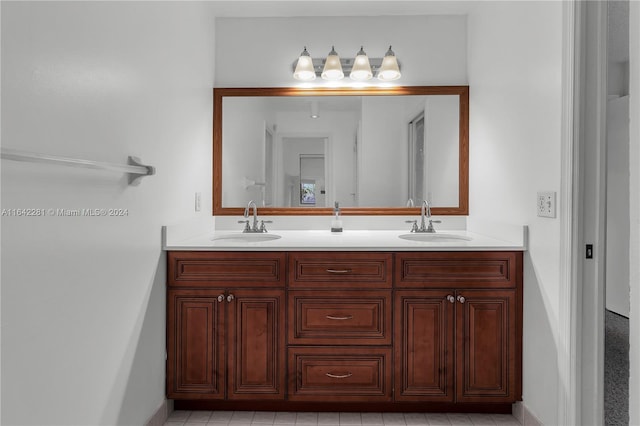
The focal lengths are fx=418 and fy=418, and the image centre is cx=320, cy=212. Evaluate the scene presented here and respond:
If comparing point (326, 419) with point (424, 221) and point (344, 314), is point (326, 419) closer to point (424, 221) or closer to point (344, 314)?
point (344, 314)

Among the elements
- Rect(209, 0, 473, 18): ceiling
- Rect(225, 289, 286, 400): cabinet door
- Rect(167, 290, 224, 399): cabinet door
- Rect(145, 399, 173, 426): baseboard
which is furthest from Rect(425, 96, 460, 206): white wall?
Rect(145, 399, 173, 426): baseboard

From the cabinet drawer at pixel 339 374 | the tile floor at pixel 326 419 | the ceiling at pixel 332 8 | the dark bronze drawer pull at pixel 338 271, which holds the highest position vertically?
the ceiling at pixel 332 8

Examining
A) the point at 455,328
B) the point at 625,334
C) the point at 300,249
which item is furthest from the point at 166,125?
the point at 625,334

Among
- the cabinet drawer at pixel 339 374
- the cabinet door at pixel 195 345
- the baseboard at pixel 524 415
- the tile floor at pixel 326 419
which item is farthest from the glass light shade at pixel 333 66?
the baseboard at pixel 524 415

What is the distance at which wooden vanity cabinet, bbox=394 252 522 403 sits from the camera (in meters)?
1.91

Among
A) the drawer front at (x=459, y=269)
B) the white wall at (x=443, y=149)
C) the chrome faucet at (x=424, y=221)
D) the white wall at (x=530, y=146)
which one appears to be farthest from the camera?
the white wall at (x=443, y=149)

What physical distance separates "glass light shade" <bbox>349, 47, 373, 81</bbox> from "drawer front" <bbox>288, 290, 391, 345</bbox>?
53.7 inches

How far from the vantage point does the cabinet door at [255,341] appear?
192 cm

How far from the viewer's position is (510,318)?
6.25 ft

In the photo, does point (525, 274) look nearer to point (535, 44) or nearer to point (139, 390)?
point (535, 44)

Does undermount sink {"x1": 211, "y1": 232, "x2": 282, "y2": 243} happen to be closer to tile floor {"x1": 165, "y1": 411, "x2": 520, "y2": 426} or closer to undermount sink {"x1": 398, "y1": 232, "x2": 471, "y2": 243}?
undermount sink {"x1": 398, "y1": 232, "x2": 471, "y2": 243}

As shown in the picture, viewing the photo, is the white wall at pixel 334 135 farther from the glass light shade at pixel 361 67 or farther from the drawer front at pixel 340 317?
the drawer front at pixel 340 317

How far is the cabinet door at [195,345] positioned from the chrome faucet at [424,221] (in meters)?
1.25

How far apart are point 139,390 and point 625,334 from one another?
3.20 m
